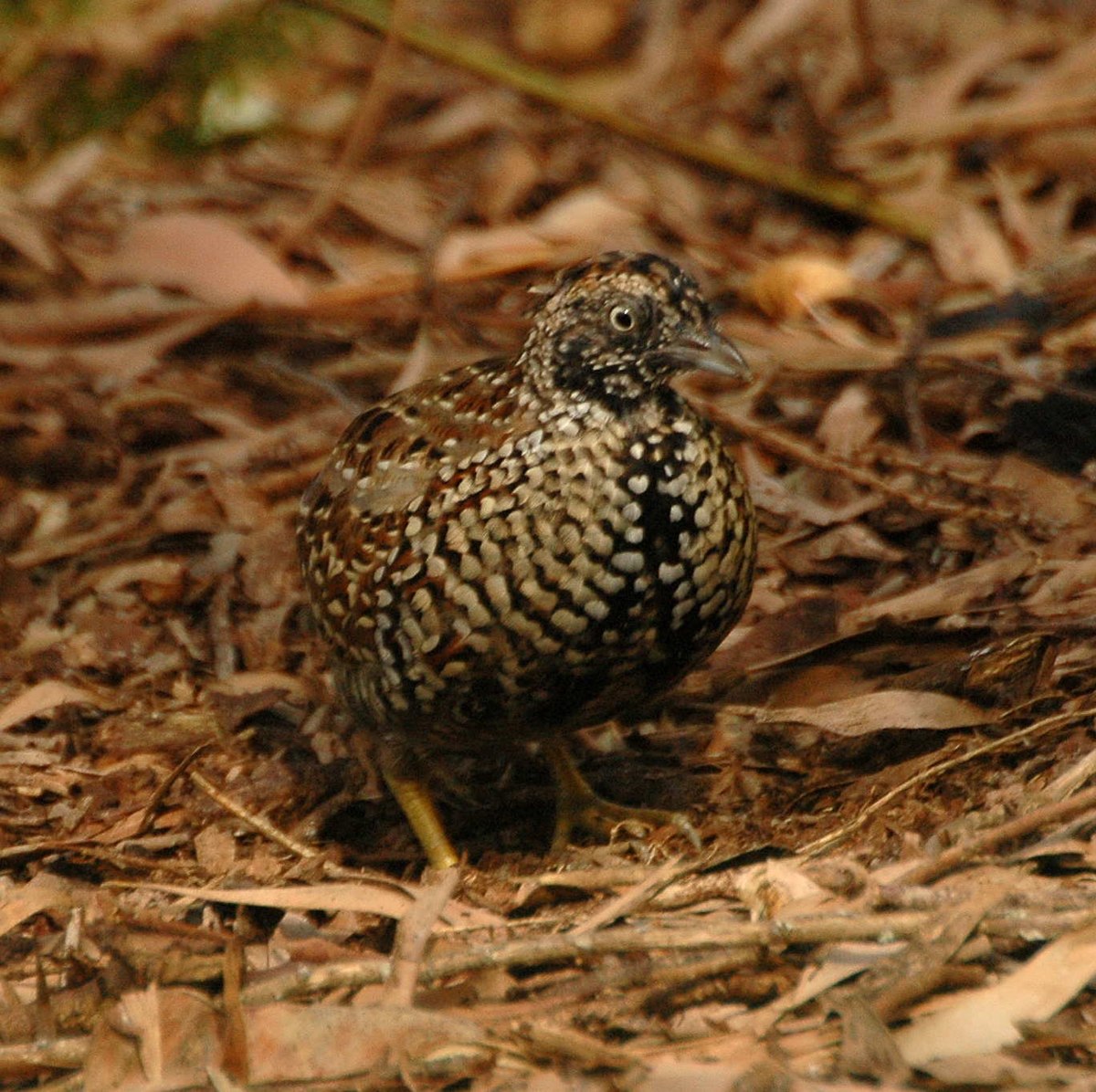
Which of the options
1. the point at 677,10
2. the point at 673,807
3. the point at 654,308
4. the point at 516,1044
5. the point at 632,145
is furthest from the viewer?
the point at 677,10

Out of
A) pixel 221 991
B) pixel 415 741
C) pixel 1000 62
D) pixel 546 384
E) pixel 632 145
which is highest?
pixel 1000 62

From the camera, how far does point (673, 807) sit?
5.09 meters

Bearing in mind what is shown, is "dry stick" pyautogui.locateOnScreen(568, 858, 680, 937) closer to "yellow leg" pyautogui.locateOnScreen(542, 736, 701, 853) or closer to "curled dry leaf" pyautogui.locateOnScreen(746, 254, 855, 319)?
"yellow leg" pyautogui.locateOnScreen(542, 736, 701, 853)

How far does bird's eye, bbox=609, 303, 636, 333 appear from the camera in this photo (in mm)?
4188

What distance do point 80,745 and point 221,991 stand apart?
5.34 ft

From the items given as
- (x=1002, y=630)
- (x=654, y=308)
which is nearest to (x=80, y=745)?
(x=654, y=308)

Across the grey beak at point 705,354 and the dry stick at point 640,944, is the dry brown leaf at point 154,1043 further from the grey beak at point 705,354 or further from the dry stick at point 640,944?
the grey beak at point 705,354

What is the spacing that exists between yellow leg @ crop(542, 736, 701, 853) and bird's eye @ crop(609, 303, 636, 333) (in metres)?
1.34

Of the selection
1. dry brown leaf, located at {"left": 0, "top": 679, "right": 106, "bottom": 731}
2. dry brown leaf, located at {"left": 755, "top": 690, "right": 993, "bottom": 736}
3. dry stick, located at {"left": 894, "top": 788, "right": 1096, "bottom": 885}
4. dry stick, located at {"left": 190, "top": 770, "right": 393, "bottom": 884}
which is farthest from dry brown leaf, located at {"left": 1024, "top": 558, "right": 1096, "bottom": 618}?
dry brown leaf, located at {"left": 0, "top": 679, "right": 106, "bottom": 731}

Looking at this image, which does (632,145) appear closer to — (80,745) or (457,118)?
(457,118)

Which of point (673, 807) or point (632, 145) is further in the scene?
A: point (632, 145)

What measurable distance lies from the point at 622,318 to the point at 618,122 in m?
4.03

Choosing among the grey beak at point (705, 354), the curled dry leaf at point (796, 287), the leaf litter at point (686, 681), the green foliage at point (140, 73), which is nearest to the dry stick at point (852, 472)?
the leaf litter at point (686, 681)

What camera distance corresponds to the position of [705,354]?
4.20m
